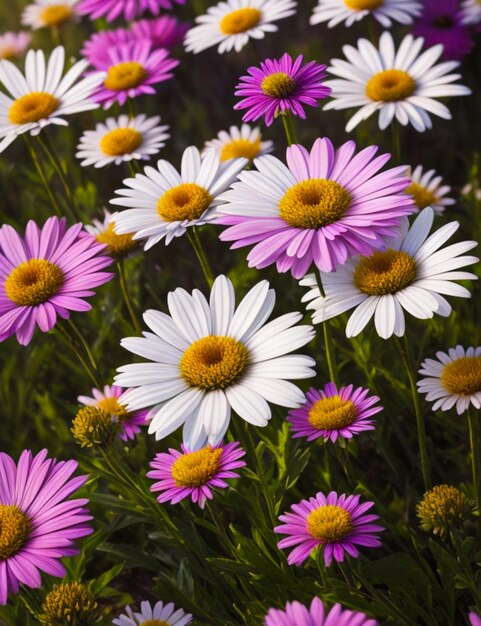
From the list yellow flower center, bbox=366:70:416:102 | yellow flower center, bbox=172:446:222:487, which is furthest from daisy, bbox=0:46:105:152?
yellow flower center, bbox=172:446:222:487

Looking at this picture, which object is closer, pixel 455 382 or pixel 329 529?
pixel 329 529

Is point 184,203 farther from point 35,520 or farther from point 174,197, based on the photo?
point 35,520

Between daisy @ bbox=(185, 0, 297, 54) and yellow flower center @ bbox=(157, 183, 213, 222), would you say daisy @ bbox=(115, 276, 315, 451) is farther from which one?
daisy @ bbox=(185, 0, 297, 54)

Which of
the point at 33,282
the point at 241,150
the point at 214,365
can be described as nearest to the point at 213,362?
the point at 214,365

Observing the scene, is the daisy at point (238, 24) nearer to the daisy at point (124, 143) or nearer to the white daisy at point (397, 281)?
the daisy at point (124, 143)

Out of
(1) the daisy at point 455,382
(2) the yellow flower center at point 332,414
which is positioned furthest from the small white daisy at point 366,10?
(2) the yellow flower center at point 332,414
